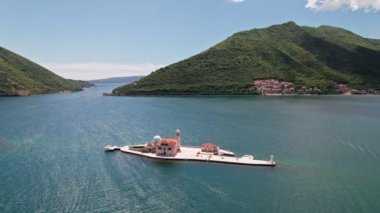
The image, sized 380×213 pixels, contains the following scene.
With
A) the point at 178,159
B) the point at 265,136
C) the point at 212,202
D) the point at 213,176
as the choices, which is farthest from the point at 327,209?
the point at 265,136

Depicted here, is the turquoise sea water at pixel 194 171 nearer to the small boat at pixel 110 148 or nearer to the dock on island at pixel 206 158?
the small boat at pixel 110 148

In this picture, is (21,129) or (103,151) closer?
(103,151)

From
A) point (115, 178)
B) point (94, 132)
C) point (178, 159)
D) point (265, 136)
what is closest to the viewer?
point (115, 178)

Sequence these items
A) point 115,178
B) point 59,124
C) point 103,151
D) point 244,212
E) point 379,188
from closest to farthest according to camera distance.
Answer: point 244,212, point 379,188, point 115,178, point 103,151, point 59,124

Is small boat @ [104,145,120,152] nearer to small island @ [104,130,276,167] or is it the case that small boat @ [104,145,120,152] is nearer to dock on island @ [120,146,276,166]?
small island @ [104,130,276,167]

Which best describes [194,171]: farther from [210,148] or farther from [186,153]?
[210,148]

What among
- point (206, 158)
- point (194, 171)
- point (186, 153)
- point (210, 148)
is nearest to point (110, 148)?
point (186, 153)

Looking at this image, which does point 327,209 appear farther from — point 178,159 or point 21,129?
point 21,129

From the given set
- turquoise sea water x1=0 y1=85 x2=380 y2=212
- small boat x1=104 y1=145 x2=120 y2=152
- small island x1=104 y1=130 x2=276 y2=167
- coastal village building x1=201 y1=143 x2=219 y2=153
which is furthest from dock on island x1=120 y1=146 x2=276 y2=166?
small boat x1=104 y1=145 x2=120 y2=152
